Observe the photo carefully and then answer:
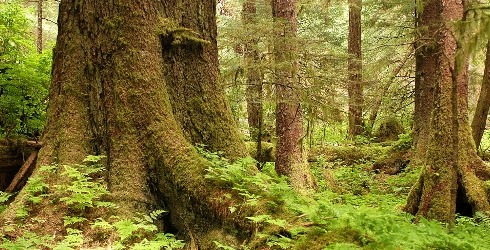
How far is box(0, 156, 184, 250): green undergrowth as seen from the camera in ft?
14.1

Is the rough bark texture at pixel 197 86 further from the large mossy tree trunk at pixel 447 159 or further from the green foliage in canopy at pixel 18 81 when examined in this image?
the green foliage in canopy at pixel 18 81

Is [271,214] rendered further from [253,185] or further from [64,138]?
[64,138]

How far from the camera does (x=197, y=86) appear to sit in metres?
5.95

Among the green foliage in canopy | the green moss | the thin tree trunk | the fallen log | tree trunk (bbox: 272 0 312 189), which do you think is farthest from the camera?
the thin tree trunk

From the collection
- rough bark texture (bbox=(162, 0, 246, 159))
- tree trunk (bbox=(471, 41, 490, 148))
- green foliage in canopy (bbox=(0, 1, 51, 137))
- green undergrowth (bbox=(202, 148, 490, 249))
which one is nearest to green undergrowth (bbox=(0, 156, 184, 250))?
green undergrowth (bbox=(202, 148, 490, 249))

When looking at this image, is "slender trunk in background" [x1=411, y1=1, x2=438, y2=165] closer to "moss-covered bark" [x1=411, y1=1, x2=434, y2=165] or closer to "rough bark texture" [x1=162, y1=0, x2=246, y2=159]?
"moss-covered bark" [x1=411, y1=1, x2=434, y2=165]

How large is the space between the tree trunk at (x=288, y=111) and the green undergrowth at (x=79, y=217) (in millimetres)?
4833

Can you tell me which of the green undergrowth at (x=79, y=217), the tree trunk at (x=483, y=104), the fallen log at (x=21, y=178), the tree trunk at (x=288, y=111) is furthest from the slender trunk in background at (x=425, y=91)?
the fallen log at (x=21, y=178)

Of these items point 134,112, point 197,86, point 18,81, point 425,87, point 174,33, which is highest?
point 174,33

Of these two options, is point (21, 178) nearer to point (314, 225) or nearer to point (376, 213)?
point (314, 225)

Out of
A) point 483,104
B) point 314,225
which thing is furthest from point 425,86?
point 314,225

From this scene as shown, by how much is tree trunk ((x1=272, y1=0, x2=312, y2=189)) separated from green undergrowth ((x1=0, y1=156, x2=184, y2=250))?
4833 millimetres

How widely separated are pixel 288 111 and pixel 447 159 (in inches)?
140

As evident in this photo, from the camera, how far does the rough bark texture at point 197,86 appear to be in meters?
5.79
